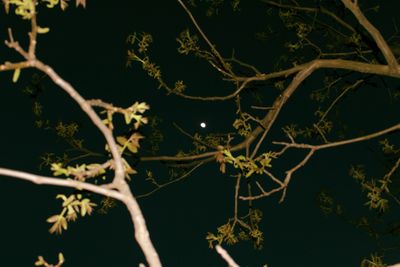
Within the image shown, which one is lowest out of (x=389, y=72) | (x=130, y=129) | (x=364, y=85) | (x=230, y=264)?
(x=230, y=264)

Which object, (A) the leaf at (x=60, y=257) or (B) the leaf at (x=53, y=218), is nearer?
(A) the leaf at (x=60, y=257)

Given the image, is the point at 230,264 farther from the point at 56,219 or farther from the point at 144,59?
the point at 144,59

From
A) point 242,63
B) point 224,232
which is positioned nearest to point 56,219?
point 224,232

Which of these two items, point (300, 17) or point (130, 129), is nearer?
point (130, 129)

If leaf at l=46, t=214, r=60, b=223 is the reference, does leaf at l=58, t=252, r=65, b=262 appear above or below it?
below

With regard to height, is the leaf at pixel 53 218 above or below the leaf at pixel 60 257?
above

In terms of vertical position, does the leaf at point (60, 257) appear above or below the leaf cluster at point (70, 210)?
below

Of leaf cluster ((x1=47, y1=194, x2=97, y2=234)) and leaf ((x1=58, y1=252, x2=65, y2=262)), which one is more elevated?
leaf cluster ((x1=47, y1=194, x2=97, y2=234))

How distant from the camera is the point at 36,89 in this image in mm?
2943

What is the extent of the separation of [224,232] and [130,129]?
380cm

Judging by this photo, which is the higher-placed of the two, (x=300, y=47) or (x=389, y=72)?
(x=300, y=47)

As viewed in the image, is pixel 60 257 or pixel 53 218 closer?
pixel 60 257

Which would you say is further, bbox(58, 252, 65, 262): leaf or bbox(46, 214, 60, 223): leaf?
bbox(46, 214, 60, 223): leaf

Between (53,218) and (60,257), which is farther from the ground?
(53,218)
